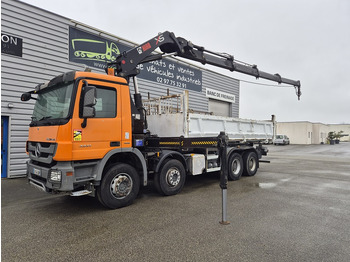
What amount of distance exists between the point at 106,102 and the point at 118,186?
184cm

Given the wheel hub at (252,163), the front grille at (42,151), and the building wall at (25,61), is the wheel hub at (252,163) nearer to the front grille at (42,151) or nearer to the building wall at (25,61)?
the front grille at (42,151)

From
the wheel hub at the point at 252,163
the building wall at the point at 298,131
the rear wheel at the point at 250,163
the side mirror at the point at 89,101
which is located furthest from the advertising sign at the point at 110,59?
the building wall at the point at 298,131

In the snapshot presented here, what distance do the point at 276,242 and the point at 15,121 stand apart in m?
9.19

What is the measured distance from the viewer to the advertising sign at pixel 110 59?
10.1m

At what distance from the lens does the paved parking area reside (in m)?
3.24

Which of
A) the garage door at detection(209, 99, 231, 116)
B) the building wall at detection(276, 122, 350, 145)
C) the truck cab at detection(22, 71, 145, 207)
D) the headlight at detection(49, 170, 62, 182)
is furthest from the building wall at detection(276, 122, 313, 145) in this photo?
the headlight at detection(49, 170, 62, 182)

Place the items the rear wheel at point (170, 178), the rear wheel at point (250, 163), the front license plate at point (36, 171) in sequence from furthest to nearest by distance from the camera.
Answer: the rear wheel at point (250, 163), the rear wheel at point (170, 178), the front license plate at point (36, 171)

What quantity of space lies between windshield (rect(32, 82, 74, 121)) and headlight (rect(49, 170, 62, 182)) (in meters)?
1.06

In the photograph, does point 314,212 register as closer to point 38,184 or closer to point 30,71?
point 38,184

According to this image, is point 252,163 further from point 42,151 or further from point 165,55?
point 42,151

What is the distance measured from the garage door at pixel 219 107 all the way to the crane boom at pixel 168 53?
6615 mm

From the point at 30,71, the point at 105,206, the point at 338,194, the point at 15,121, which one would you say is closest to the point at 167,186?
the point at 105,206

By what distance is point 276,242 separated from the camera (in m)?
3.54

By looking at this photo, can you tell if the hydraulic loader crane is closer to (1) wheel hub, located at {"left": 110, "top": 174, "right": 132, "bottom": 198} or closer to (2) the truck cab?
(2) the truck cab
